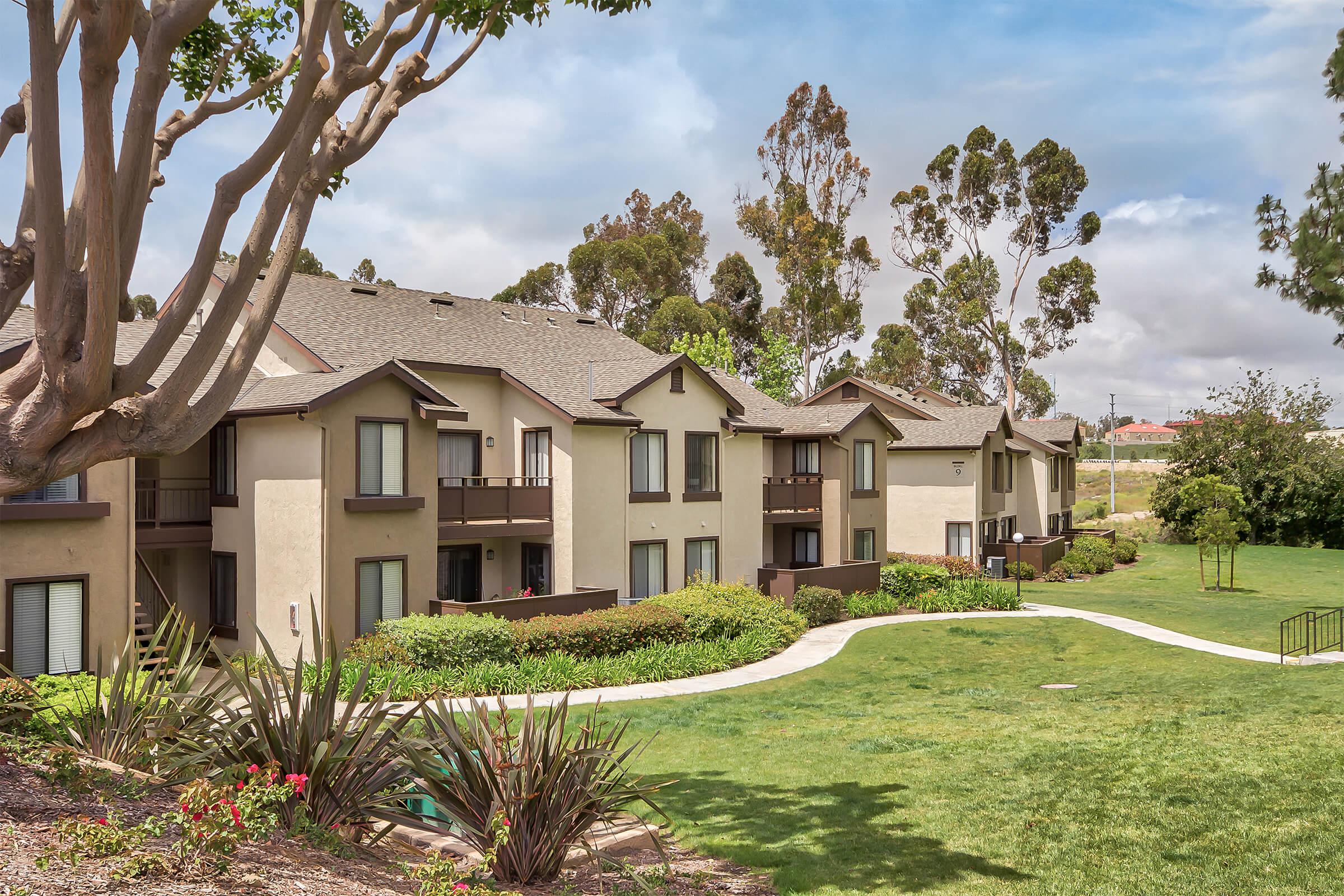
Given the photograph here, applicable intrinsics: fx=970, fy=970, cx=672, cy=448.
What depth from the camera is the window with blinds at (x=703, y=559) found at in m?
29.7

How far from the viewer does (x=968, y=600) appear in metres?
34.7

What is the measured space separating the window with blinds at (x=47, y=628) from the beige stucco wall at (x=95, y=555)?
0.16m

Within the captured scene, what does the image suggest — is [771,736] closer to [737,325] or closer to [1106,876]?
[1106,876]

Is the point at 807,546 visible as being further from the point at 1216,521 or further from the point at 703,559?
the point at 1216,521

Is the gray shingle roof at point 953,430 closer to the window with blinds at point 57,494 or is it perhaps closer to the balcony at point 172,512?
the balcony at point 172,512

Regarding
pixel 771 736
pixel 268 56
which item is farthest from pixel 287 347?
pixel 771 736

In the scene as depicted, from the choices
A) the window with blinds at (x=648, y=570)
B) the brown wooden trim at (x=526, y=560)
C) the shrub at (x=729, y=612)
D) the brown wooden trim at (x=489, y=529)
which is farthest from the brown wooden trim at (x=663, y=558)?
the brown wooden trim at (x=489, y=529)

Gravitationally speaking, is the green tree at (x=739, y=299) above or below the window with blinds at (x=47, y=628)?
above

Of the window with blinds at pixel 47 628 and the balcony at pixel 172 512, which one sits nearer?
the window with blinds at pixel 47 628

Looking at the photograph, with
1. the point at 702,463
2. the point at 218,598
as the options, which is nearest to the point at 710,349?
the point at 702,463

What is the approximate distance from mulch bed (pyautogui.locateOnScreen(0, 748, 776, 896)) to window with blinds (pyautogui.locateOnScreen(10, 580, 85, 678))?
451 inches

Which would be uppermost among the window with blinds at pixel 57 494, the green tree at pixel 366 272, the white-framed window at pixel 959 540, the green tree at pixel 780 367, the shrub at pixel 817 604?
the green tree at pixel 366 272

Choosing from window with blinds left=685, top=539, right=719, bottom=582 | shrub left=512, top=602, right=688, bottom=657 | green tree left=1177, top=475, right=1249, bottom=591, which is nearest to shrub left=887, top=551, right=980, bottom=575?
green tree left=1177, top=475, right=1249, bottom=591

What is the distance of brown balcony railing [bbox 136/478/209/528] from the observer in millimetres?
21578
